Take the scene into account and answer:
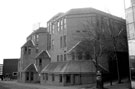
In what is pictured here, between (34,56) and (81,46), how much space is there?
880 inches

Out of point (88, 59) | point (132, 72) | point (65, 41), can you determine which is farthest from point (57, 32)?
point (132, 72)

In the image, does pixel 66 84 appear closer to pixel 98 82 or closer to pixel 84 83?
pixel 84 83

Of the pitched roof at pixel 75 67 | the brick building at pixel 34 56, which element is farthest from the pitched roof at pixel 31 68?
the pitched roof at pixel 75 67

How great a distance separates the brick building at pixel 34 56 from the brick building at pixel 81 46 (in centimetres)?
641

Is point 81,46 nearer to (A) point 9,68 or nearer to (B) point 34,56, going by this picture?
(B) point 34,56

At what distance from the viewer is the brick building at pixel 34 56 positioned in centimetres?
4550

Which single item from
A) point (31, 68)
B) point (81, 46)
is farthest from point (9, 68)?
point (81, 46)

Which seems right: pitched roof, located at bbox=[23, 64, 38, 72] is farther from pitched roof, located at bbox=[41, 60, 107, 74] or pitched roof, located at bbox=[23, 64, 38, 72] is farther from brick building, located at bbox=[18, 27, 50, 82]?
pitched roof, located at bbox=[41, 60, 107, 74]

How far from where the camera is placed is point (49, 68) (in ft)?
124

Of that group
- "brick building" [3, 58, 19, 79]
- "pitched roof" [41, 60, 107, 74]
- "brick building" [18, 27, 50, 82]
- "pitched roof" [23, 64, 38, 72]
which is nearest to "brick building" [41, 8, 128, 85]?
"pitched roof" [41, 60, 107, 74]

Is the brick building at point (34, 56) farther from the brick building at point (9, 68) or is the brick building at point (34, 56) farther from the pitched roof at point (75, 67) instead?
the brick building at point (9, 68)

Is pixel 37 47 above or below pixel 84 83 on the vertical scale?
above

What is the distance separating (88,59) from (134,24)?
12.2m

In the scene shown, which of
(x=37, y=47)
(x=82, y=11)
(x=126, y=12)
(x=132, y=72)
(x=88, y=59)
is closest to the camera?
(x=132, y=72)
